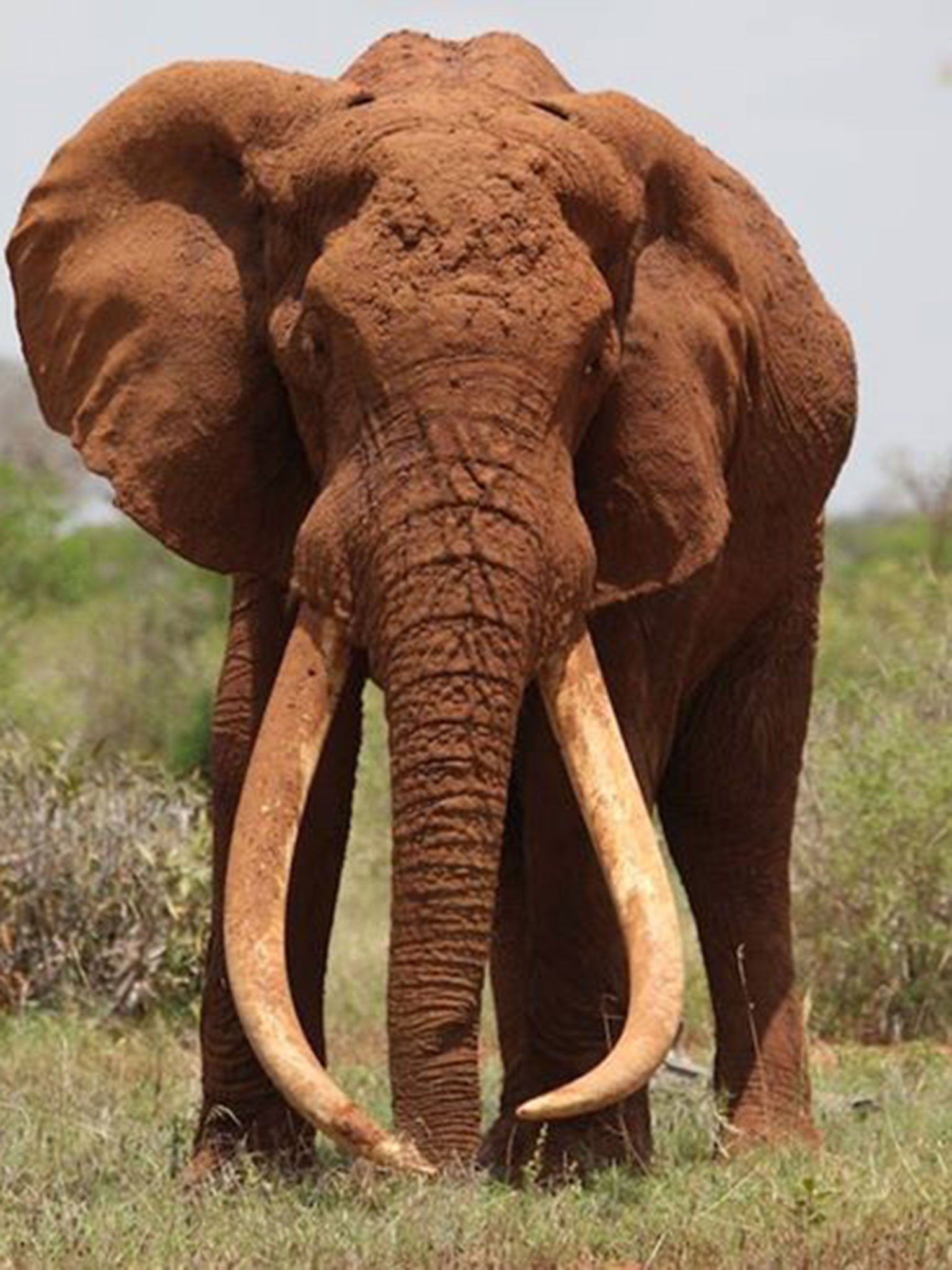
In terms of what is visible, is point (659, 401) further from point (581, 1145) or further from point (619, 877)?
point (581, 1145)

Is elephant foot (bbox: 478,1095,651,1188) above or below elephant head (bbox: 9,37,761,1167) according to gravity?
below

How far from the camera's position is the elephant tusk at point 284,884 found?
6.18m

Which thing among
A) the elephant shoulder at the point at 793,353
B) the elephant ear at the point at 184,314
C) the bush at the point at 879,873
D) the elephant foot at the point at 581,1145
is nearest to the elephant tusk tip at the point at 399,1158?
the elephant foot at the point at 581,1145

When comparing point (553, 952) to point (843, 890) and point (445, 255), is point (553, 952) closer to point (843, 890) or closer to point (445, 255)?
point (445, 255)

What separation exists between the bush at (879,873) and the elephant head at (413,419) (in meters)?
4.57

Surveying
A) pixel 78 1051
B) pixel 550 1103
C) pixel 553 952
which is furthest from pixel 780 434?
pixel 78 1051

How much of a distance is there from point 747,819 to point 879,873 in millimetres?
3312

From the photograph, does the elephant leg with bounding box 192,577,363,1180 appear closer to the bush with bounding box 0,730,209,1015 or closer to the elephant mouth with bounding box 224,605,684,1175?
the elephant mouth with bounding box 224,605,684,1175

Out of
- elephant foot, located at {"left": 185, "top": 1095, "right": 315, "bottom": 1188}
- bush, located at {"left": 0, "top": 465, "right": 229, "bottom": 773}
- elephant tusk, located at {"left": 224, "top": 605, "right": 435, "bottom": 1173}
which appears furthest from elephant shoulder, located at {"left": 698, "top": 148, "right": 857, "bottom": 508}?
bush, located at {"left": 0, "top": 465, "right": 229, "bottom": 773}

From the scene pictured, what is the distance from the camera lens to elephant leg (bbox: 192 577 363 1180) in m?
7.43

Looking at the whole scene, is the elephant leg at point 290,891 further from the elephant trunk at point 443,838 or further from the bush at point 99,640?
the bush at point 99,640

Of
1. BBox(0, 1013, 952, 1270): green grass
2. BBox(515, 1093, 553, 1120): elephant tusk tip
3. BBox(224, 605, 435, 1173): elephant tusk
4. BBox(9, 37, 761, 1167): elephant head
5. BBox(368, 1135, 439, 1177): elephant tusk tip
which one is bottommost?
BBox(0, 1013, 952, 1270): green grass

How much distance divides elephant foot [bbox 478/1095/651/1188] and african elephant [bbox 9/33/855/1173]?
10mm

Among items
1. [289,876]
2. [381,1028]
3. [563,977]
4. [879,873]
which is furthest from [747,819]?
[879,873]
